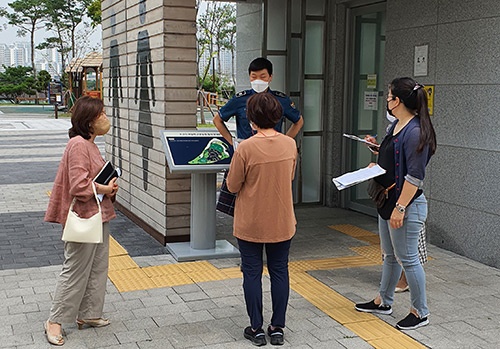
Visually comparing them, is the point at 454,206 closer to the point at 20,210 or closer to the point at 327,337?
the point at 327,337

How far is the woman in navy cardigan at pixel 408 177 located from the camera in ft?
14.3

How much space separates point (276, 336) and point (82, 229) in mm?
1456

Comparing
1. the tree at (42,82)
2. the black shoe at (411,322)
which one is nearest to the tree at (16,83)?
the tree at (42,82)

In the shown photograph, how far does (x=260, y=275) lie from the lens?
435cm

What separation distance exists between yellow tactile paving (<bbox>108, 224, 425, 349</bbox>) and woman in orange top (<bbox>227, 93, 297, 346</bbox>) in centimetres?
76

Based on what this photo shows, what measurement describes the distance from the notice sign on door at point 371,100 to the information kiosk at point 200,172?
2883 millimetres

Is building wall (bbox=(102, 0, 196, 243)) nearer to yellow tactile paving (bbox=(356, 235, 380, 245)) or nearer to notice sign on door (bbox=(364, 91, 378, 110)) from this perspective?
yellow tactile paving (bbox=(356, 235, 380, 245))

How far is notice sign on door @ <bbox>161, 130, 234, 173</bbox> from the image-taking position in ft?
20.1

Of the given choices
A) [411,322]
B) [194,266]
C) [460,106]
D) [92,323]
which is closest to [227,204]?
[194,266]

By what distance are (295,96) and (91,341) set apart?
5440 mm

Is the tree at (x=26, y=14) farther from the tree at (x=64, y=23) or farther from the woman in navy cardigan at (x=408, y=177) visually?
the woman in navy cardigan at (x=408, y=177)

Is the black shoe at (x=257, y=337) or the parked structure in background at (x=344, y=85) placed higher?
the parked structure in background at (x=344, y=85)

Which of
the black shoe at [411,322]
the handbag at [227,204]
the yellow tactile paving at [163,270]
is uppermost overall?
→ the handbag at [227,204]

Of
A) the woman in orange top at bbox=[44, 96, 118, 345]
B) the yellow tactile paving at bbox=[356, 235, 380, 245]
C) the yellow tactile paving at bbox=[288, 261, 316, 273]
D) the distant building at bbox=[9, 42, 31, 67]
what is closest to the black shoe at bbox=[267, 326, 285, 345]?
the woman in orange top at bbox=[44, 96, 118, 345]
